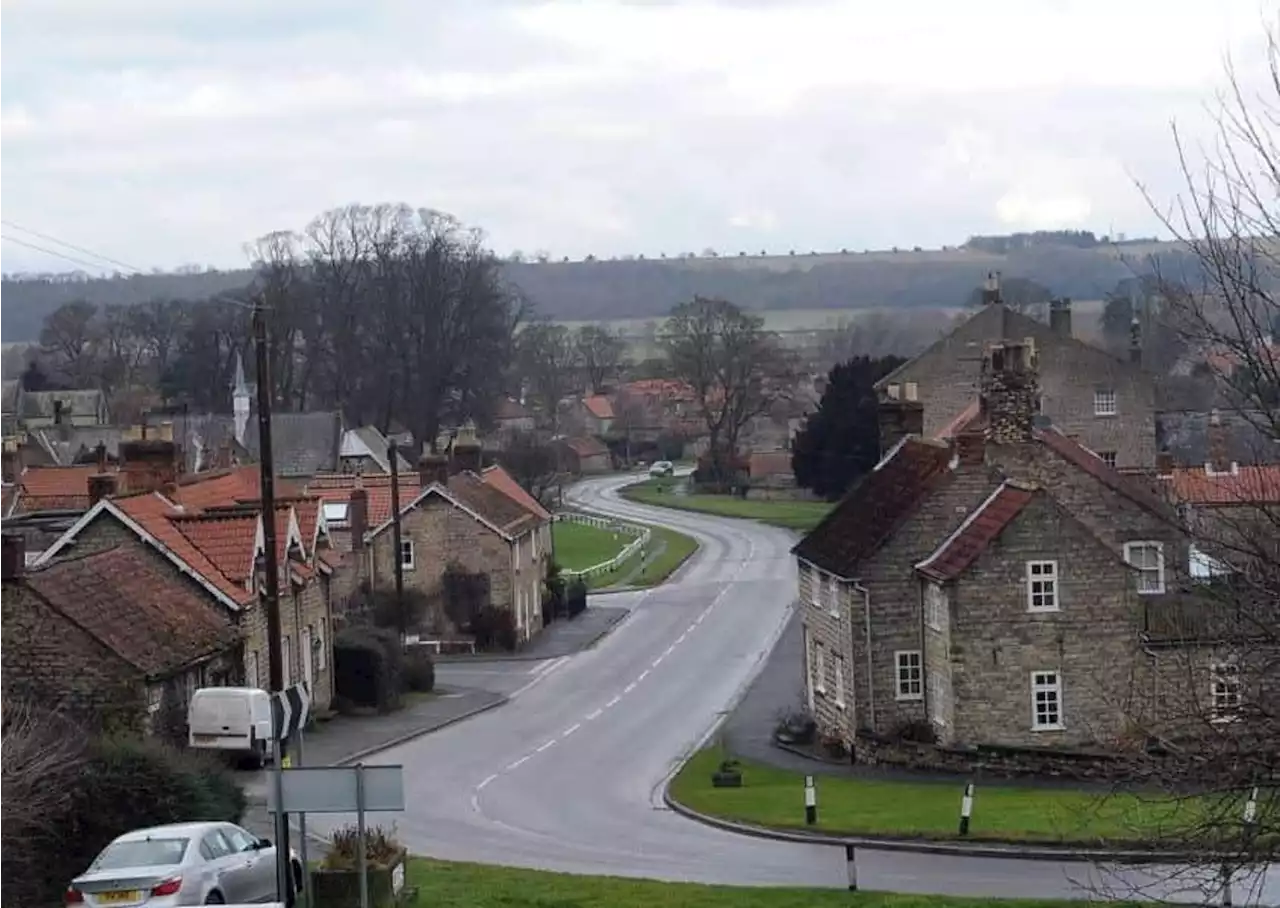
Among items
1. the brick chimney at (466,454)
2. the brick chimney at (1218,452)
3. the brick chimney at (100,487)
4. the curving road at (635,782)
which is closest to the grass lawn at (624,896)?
the curving road at (635,782)

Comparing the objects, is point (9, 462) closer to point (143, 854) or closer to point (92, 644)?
point (92, 644)

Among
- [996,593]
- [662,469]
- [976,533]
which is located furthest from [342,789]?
[662,469]

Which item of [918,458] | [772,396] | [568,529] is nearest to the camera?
[918,458]

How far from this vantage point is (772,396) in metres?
129

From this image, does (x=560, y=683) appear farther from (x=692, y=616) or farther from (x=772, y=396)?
(x=772, y=396)

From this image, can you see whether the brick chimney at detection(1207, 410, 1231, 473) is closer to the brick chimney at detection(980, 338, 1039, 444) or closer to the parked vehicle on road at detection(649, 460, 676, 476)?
the brick chimney at detection(980, 338, 1039, 444)

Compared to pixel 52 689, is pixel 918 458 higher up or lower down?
higher up

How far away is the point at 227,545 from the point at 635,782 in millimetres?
Answer: 9896

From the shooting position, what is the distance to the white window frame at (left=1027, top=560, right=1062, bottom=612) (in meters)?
39.1

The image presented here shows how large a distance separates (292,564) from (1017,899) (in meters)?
24.7

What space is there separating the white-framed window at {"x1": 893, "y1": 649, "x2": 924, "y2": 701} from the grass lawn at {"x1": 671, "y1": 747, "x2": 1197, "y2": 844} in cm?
279

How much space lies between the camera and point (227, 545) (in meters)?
43.1

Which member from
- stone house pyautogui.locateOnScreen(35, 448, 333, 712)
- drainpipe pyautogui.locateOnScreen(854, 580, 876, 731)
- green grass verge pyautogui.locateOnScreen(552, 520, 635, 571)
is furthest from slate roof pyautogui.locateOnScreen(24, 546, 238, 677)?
green grass verge pyautogui.locateOnScreen(552, 520, 635, 571)

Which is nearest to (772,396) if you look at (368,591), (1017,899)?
(368,591)
